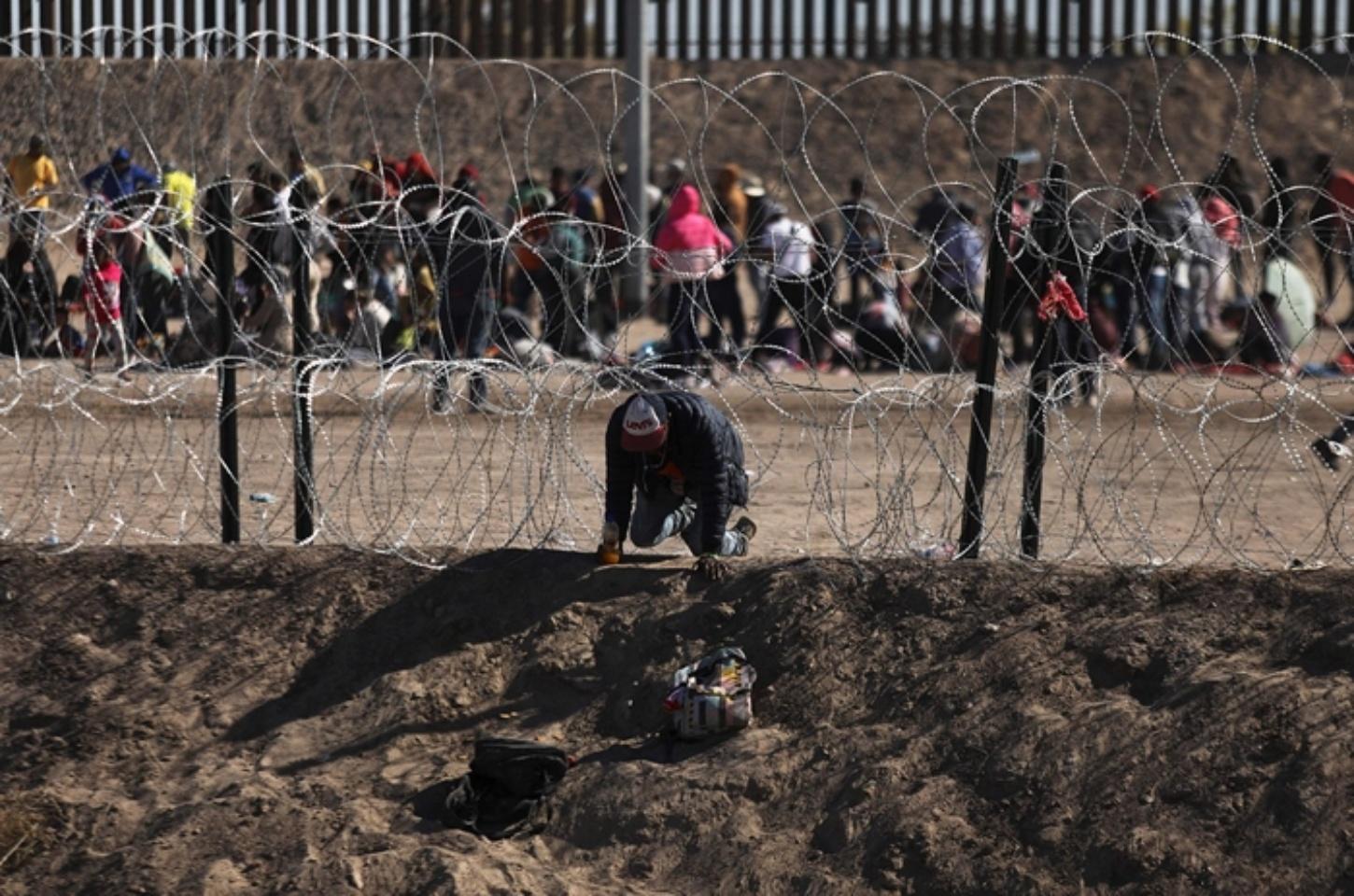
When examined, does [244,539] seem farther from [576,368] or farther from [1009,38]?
[1009,38]

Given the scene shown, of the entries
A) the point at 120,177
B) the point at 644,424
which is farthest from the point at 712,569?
the point at 120,177

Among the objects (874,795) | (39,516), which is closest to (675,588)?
(874,795)

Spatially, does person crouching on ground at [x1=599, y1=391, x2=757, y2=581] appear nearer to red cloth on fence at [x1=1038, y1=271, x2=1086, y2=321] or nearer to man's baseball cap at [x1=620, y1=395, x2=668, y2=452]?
man's baseball cap at [x1=620, y1=395, x2=668, y2=452]

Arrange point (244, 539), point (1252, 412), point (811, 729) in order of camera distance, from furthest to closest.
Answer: point (1252, 412)
point (244, 539)
point (811, 729)

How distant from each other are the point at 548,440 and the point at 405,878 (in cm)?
184

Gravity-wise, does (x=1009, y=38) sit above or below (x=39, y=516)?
above

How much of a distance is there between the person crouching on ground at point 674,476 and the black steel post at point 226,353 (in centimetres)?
156

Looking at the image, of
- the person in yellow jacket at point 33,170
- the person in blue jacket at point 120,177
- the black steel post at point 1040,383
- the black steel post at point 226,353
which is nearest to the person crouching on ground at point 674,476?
the black steel post at point 1040,383

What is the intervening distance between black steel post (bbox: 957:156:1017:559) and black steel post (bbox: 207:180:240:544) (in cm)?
283

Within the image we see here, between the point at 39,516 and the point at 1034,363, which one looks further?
the point at 39,516

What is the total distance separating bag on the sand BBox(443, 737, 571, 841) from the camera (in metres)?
7.48

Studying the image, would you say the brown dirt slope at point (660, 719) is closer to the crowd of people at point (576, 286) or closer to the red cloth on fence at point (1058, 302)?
the red cloth on fence at point (1058, 302)

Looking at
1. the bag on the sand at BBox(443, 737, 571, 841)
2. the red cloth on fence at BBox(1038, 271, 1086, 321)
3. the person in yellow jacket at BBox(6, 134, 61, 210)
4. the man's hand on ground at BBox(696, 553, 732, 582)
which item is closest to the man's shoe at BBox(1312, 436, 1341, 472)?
the red cloth on fence at BBox(1038, 271, 1086, 321)

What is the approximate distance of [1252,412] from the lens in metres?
14.2
